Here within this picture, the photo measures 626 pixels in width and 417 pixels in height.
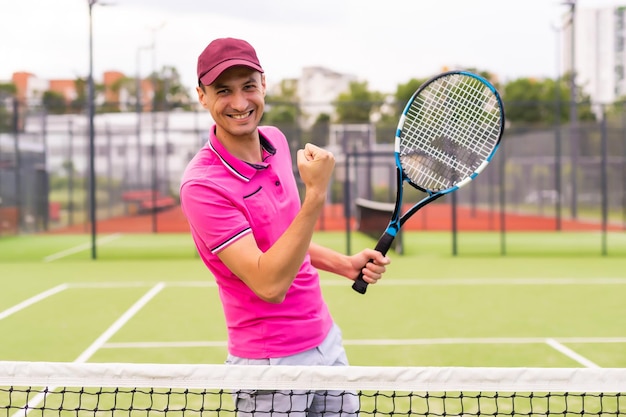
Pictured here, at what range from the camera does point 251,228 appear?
7.01ft

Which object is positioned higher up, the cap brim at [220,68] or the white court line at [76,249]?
the cap brim at [220,68]

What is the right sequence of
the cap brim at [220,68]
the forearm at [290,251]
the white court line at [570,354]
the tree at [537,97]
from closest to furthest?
1. the forearm at [290,251]
2. the cap brim at [220,68]
3. the white court line at [570,354]
4. the tree at [537,97]

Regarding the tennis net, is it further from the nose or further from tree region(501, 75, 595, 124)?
tree region(501, 75, 595, 124)

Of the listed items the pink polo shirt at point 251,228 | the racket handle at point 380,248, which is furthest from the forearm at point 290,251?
the racket handle at point 380,248

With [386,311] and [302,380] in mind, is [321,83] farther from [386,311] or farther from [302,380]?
[302,380]

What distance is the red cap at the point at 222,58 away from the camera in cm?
208

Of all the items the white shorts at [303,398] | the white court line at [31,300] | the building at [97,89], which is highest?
the building at [97,89]

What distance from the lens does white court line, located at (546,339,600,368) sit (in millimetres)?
5988

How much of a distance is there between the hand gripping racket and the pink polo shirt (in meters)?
0.91

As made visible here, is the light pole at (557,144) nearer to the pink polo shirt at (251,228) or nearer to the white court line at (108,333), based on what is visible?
the white court line at (108,333)

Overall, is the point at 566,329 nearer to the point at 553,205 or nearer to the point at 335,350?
the point at 335,350

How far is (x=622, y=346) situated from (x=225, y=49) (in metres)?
5.75

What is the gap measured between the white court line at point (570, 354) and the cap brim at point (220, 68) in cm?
476

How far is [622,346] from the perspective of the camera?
6.63 meters
